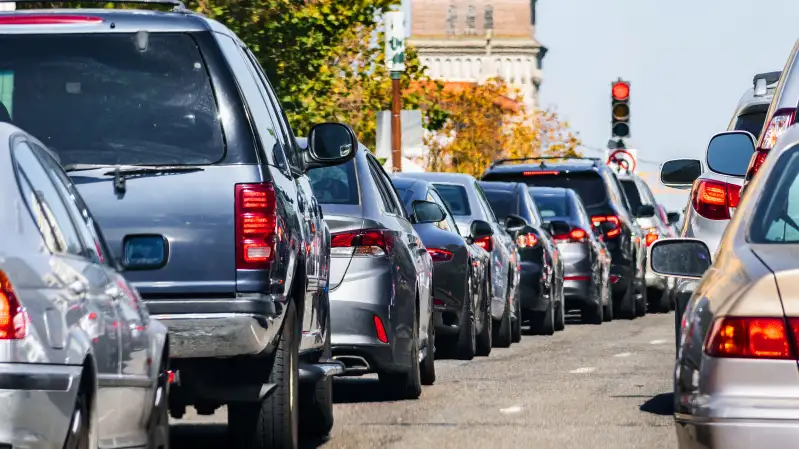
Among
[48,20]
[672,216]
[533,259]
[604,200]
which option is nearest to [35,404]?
[48,20]

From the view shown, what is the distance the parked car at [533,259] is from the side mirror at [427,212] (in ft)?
18.1

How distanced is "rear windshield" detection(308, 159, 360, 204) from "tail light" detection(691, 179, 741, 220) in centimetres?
203

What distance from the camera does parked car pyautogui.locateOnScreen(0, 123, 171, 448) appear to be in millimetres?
5258

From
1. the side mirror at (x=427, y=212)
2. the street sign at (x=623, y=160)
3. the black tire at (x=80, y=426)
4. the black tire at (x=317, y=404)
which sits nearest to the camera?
the black tire at (x=80, y=426)

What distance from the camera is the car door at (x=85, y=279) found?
5.80 m

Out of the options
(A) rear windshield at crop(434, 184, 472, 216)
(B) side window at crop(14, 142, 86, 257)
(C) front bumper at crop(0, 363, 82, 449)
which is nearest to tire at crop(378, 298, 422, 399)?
(A) rear windshield at crop(434, 184, 472, 216)

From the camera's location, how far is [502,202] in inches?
869

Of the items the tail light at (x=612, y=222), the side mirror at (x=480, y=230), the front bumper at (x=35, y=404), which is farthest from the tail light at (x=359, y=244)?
the tail light at (x=612, y=222)

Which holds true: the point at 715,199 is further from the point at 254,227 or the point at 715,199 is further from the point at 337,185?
the point at 254,227

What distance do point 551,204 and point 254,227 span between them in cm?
1623

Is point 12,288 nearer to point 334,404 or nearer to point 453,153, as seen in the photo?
point 334,404

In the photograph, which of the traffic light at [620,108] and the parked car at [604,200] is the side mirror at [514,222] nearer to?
the parked car at [604,200]

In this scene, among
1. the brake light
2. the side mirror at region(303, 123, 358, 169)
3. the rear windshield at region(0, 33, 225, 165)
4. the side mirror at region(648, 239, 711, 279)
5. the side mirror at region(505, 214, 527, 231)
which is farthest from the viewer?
the side mirror at region(505, 214, 527, 231)

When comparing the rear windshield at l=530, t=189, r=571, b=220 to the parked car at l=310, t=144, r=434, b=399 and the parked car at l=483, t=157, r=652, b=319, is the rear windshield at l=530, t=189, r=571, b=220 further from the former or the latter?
the parked car at l=310, t=144, r=434, b=399
